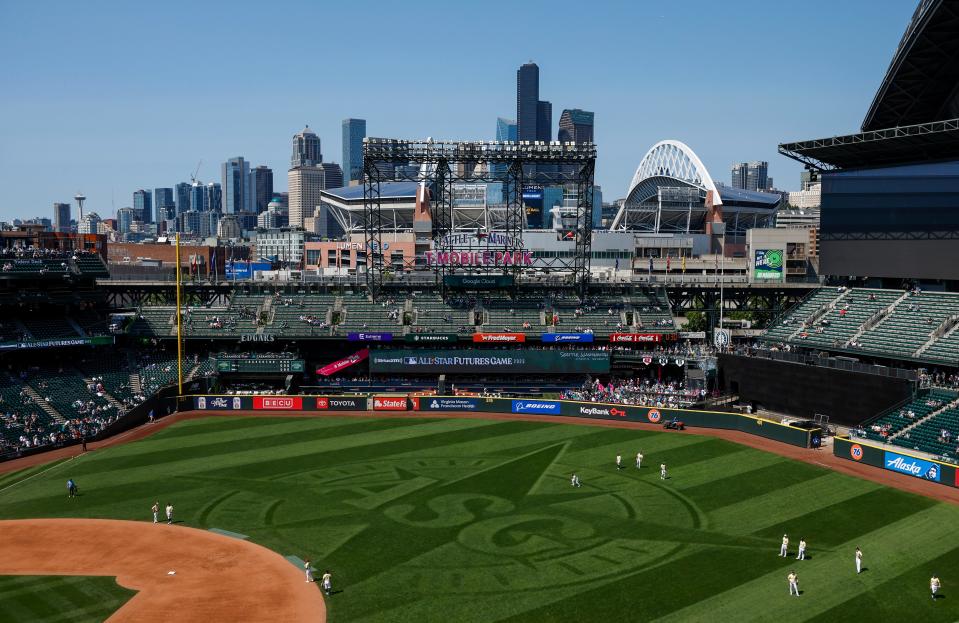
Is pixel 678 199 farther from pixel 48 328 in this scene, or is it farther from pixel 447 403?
pixel 48 328

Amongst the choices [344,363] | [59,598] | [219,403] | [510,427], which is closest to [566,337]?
[510,427]

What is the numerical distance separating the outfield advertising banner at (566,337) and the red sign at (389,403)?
53.9 ft

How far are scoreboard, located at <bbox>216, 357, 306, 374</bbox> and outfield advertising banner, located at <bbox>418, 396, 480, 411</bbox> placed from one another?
14.2m

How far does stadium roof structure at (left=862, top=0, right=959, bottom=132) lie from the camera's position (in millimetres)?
52031

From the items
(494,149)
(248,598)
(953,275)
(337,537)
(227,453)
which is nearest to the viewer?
(248,598)

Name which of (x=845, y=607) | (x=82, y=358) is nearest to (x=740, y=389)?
(x=845, y=607)

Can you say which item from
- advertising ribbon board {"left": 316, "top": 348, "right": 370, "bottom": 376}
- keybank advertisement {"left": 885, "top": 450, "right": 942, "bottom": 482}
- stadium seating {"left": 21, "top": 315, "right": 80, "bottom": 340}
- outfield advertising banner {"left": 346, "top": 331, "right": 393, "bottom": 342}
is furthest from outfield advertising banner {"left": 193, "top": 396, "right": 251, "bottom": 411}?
keybank advertisement {"left": 885, "top": 450, "right": 942, "bottom": 482}

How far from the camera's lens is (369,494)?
43.8 m

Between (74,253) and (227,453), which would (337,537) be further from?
(74,253)

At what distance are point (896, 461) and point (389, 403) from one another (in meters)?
36.3

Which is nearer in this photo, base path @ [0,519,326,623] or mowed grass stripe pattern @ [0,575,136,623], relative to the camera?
mowed grass stripe pattern @ [0,575,136,623]

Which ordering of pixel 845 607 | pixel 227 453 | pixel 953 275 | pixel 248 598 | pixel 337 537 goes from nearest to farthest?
pixel 845 607
pixel 248 598
pixel 337 537
pixel 227 453
pixel 953 275

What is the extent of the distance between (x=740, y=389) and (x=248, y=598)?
4554 cm

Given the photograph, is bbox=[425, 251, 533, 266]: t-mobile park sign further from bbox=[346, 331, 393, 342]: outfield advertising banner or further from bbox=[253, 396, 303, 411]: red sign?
bbox=[253, 396, 303, 411]: red sign
